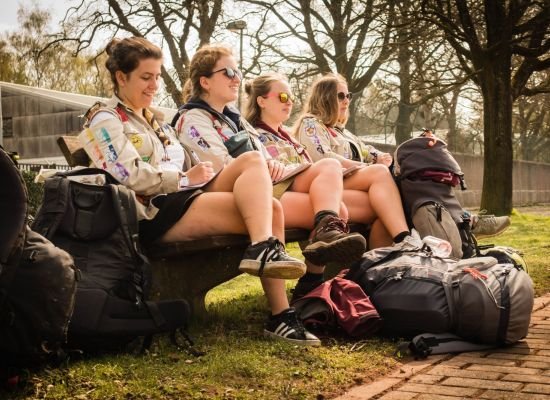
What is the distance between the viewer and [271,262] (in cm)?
387

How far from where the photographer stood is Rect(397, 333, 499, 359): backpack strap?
407 cm

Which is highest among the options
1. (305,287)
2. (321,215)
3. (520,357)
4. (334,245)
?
(321,215)

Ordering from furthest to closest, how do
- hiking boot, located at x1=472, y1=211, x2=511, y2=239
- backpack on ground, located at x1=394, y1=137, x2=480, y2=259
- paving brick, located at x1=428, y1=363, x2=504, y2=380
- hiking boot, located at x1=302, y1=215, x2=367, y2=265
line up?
1. hiking boot, located at x1=472, y1=211, x2=511, y2=239
2. backpack on ground, located at x1=394, y1=137, x2=480, y2=259
3. hiking boot, located at x1=302, y1=215, x2=367, y2=265
4. paving brick, located at x1=428, y1=363, x2=504, y2=380

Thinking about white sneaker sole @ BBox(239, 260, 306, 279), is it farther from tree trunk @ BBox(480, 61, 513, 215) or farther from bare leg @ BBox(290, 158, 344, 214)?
tree trunk @ BBox(480, 61, 513, 215)

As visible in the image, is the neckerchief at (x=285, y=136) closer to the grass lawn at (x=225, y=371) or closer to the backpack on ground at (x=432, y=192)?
the backpack on ground at (x=432, y=192)

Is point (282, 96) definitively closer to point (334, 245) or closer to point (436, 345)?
point (334, 245)

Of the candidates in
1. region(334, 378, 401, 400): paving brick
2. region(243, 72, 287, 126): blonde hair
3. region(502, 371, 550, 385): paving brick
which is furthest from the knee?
region(502, 371, 550, 385): paving brick

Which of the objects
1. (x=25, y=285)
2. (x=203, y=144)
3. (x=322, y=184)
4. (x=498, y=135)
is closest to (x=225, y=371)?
(x=25, y=285)

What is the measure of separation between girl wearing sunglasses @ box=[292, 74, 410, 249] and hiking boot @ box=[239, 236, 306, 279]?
1.59m

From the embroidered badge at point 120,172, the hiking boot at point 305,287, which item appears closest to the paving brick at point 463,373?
the hiking boot at point 305,287

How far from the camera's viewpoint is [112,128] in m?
4.23

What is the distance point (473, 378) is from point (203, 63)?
8.64ft

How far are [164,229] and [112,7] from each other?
20819 millimetres

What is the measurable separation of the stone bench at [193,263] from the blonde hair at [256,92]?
1.31 metres
